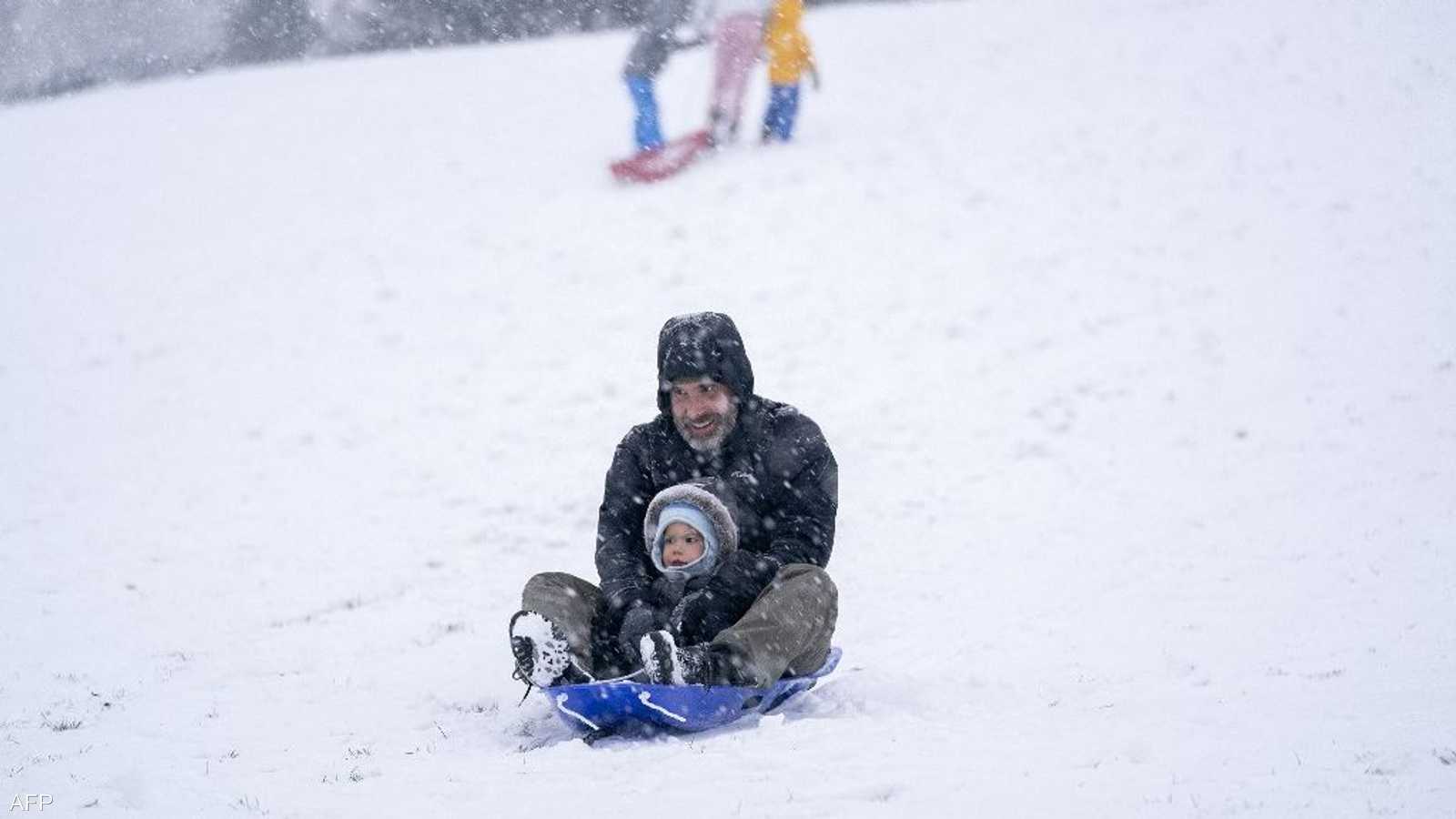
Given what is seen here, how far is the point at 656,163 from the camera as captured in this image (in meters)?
13.9

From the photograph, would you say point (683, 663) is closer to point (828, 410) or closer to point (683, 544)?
point (683, 544)

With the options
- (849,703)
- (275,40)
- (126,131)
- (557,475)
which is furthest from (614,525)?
(275,40)

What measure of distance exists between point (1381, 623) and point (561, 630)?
3.82 metres

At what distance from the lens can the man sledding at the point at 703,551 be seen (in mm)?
4035

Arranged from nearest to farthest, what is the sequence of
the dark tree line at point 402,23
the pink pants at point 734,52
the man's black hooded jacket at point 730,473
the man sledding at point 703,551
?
the man sledding at point 703,551 → the man's black hooded jacket at point 730,473 → the pink pants at point 734,52 → the dark tree line at point 402,23

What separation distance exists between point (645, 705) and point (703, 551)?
2.04ft

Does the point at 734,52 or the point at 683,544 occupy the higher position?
the point at 734,52

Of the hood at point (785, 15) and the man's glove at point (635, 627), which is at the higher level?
the hood at point (785, 15)

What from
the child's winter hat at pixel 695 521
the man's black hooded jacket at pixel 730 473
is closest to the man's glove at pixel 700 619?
the child's winter hat at pixel 695 521

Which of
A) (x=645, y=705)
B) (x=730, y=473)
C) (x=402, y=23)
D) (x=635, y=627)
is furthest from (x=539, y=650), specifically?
(x=402, y=23)

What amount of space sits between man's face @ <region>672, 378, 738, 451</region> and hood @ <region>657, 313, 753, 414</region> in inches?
1.3

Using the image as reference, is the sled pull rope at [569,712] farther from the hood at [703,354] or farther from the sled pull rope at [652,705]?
the hood at [703,354]

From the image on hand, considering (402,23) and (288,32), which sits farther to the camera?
(402,23)

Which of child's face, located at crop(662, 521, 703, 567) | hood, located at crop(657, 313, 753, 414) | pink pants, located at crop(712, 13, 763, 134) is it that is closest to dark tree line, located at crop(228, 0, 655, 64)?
pink pants, located at crop(712, 13, 763, 134)
